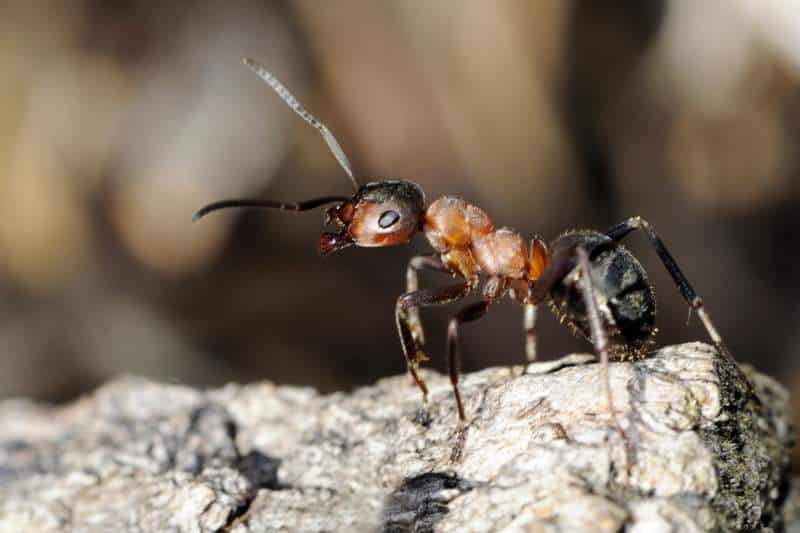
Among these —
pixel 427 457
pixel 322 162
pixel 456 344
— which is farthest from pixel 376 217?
pixel 322 162

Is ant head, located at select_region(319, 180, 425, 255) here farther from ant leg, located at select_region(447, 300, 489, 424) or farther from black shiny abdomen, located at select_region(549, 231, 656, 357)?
black shiny abdomen, located at select_region(549, 231, 656, 357)

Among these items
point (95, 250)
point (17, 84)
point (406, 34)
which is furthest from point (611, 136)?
point (17, 84)

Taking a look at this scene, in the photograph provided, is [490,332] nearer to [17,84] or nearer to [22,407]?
[22,407]

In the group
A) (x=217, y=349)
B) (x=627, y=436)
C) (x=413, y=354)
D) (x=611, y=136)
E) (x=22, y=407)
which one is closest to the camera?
(x=627, y=436)

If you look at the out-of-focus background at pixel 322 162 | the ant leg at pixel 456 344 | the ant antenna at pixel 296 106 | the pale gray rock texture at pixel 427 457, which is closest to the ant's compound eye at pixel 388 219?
the ant antenna at pixel 296 106

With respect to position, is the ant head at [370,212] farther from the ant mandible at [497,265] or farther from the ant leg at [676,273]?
the ant leg at [676,273]

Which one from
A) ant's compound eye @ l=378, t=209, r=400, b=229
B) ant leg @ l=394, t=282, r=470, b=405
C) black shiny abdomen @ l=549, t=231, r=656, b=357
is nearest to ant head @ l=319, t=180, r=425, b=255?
ant's compound eye @ l=378, t=209, r=400, b=229
